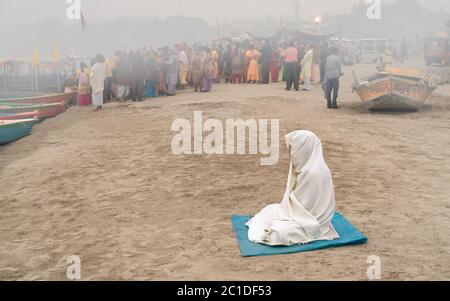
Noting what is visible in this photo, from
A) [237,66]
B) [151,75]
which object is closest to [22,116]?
[151,75]

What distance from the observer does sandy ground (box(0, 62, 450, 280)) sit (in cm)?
439

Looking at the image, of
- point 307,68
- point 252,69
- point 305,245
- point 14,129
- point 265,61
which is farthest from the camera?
point 252,69

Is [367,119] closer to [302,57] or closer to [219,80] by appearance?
[302,57]

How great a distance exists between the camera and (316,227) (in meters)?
4.72

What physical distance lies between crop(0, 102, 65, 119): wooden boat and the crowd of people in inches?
36.9

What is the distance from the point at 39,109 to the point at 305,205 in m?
12.5

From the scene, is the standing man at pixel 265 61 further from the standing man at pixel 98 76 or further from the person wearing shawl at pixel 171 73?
the standing man at pixel 98 76

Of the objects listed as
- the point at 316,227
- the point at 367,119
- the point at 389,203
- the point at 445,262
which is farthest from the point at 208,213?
the point at 367,119

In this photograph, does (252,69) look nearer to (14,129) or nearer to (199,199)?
(14,129)

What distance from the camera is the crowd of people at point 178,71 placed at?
45.3 feet

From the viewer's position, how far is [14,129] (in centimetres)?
1248

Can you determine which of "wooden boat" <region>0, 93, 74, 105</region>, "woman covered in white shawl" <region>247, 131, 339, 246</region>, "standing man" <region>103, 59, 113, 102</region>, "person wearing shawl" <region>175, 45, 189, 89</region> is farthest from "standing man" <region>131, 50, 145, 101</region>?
"woman covered in white shawl" <region>247, 131, 339, 246</region>

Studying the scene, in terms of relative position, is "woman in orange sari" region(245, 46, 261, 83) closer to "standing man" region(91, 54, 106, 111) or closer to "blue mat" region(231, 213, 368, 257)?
"standing man" region(91, 54, 106, 111)
